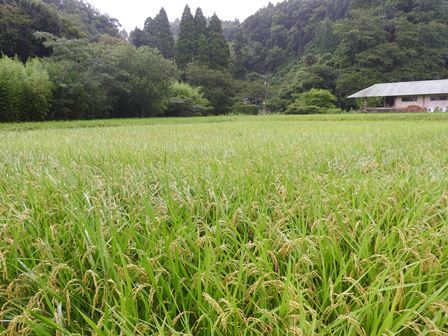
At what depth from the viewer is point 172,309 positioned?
71 cm

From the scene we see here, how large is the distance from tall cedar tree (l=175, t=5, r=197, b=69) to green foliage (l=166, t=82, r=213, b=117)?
10144 millimetres

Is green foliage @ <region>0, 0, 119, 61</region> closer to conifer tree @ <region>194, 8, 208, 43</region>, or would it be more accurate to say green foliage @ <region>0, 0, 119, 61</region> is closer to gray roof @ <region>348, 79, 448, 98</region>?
conifer tree @ <region>194, 8, 208, 43</region>

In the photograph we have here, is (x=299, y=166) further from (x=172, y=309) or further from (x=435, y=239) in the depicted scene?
(x=172, y=309)

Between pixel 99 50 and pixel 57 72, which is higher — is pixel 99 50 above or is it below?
above

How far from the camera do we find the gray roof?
2538cm

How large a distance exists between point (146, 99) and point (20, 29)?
11.7 m

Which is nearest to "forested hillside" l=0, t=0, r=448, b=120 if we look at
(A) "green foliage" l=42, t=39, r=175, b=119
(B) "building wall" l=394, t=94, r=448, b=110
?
(A) "green foliage" l=42, t=39, r=175, b=119

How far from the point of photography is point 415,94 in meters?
25.9

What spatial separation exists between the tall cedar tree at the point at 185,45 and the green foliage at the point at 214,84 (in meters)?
4.27

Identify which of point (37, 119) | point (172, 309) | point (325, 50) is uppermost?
point (325, 50)

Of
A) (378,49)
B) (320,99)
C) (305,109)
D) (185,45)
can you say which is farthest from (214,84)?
(378,49)

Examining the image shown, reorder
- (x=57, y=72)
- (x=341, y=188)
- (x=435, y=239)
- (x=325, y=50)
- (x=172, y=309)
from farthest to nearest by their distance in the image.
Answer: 1. (x=325, y=50)
2. (x=57, y=72)
3. (x=341, y=188)
4. (x=435, y=239)
5. (x=172, y=309)

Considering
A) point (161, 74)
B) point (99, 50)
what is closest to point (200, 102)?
point (161, 74)

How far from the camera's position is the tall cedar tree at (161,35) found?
132 feet
